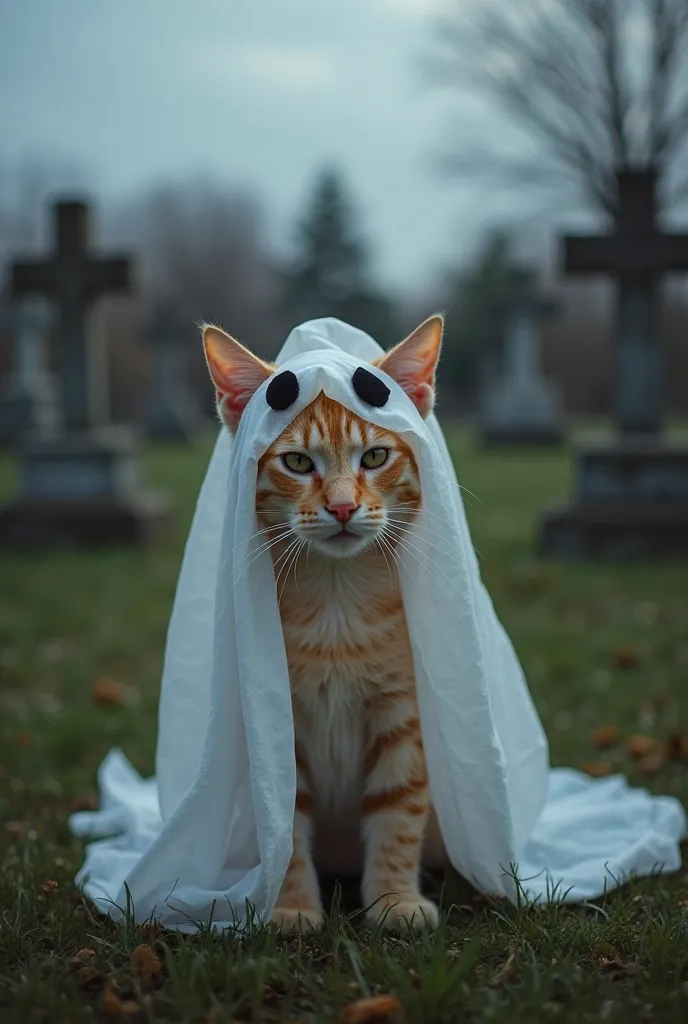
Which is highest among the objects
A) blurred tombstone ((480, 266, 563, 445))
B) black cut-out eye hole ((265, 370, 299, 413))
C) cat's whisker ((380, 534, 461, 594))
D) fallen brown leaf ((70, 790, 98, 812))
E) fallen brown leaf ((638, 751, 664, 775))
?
blurred tombstone ((480, 266, 563, 445))

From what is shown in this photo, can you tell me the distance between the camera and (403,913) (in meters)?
2.46

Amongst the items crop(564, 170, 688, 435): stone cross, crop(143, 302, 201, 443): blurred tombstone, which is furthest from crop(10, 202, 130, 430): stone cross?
crop(143, 302, 201, 443): blurred tombstone

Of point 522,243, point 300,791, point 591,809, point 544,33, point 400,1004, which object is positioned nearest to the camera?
point 400,1004

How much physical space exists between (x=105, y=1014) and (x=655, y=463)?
269 inches

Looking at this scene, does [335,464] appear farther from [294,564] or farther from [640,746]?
[640,746]

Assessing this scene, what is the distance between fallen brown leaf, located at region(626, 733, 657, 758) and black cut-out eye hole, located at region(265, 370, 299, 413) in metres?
2.46

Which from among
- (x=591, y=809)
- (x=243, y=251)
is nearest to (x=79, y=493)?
(x=591, y=809)

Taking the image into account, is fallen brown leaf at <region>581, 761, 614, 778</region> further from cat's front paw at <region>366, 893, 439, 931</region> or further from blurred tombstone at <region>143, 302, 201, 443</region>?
blurred tombstone at <region>143, 302, 201, 443</region>

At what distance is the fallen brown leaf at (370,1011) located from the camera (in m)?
1.94

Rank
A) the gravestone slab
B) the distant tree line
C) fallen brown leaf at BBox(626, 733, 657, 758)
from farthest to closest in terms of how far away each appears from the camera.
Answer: the distant tree line → the gravestone slab → fallen brown leaf at BBox(626, 733, 657, 758)

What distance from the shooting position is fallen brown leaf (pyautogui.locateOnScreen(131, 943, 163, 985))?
2164mm

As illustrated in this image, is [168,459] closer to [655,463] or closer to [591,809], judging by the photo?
[655,463]

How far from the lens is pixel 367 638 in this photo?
2.54 m

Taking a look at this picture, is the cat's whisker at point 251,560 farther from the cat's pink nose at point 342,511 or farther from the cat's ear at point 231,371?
the cat's ear at point 231,371
